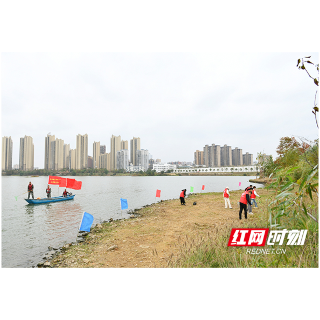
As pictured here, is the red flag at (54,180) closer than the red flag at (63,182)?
Yes

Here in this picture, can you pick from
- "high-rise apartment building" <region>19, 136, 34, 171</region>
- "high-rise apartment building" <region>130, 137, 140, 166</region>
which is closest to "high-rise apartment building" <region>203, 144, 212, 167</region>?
"high-rise apartment building" <region>19, 136, 34, 171</region>

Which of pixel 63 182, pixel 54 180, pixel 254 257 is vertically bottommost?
pixel 254 257

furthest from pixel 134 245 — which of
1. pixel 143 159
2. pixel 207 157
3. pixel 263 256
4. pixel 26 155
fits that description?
pixel 143 159

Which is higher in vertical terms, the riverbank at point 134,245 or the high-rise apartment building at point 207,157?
the high-rise apartment building at point 207,157

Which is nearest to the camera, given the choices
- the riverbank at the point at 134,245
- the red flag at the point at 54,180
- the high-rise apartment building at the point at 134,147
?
the riverbank at the point at 134,245

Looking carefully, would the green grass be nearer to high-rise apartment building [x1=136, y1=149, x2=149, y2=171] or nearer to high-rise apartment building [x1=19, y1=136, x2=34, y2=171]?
high-rise apartment building [x1=19, y1=136, x2=34, y2=171]

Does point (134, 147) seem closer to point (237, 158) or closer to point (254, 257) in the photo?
point (237, 158)

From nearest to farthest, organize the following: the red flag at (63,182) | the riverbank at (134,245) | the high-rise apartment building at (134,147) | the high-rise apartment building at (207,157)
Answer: the riverbank at (134,245), the red flag at (63,182), the high-rise apartment building at (207,157), the high-rise apartment building at (134,147)

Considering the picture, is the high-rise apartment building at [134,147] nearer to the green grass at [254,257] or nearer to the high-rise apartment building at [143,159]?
the high-rise apartment building at [143,159]

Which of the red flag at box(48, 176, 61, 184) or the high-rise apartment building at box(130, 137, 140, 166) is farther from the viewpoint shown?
the high-rise apartment building at box(130, 137, 140, 166)

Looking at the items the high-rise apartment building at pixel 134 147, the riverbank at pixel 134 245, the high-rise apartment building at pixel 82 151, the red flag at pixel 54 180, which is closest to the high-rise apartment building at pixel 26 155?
the red flag at pixel 54 180

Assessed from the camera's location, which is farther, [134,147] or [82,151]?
[134,147]
